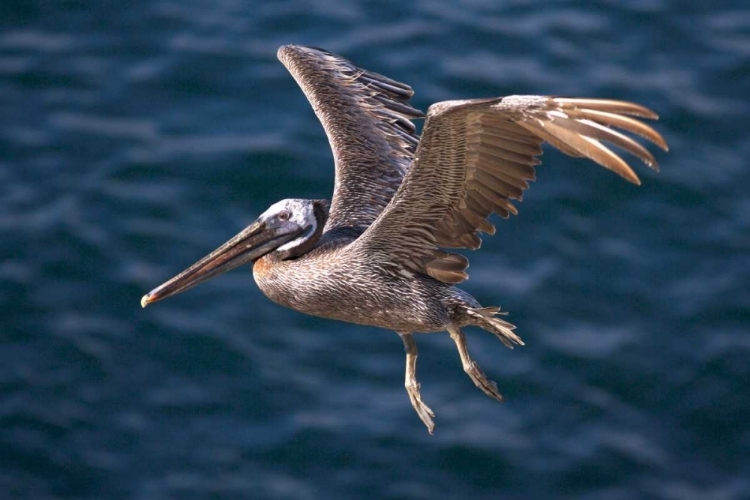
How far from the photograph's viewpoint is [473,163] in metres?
9.91

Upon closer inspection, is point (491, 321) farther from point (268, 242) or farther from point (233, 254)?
point (233, 254)

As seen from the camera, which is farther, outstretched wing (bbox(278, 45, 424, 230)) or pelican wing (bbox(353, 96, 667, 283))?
outstretched wing (bbox(278, 45, 424, 230))

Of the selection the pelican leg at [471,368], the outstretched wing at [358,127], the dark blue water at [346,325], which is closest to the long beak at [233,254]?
the outstretched wing at [358,127]

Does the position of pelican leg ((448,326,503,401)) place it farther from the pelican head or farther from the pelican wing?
the pelican head

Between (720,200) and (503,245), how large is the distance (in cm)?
281

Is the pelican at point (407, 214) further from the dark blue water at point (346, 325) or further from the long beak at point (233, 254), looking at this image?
the dark blue water at point (346, 325)

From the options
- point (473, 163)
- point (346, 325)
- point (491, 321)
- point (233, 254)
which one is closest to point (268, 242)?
point (233, 254)

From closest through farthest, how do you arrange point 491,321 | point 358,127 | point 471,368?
point 491,321, point 471,368, point 358,127

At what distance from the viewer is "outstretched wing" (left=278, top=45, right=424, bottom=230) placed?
11.8m

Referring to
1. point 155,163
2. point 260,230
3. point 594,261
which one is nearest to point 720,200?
point 594,261

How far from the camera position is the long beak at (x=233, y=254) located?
10.9m

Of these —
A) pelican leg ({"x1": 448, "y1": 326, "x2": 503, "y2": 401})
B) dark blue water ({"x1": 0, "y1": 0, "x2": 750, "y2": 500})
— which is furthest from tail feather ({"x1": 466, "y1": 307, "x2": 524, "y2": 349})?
dark blue water ({"x1": 0, "y1": 0, "x2": 750, "y2": 500})

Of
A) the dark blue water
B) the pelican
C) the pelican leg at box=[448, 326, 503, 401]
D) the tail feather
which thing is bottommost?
the dark blue water

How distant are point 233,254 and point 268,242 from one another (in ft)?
0.94
